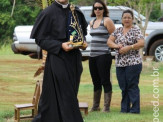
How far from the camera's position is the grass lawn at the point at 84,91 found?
390 inches

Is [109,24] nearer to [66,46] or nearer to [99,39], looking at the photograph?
[99,39]

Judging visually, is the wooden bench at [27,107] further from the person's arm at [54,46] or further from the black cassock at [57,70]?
the person's arm at [54,46]

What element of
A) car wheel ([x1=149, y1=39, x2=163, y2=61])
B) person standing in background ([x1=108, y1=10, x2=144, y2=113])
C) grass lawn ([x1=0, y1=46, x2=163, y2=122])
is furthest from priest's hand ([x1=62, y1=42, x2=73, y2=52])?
car wheel ([x1=149, y1=39, x2=163, y2=61])

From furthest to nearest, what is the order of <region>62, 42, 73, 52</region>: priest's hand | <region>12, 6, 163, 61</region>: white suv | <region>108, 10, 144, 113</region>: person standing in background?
1. <region>12, 6, 163, 61</region>: white suv
2. <region>108, 10, 144, 113</region>: person standing in background
3. <region>62, 42, 73, 52</region>: priest's hand

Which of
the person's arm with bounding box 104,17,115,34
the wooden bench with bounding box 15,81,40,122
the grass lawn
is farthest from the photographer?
the person's arm with bounding box 104,17,115,34

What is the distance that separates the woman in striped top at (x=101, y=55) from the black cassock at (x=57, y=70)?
234 cm

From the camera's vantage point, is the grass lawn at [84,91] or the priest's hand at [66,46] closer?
the priest's hand at [66,46]

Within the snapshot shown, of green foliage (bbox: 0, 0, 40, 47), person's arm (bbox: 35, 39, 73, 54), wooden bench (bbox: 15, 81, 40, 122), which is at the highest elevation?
person's arm (bbox: 35, 39, 73, 54)

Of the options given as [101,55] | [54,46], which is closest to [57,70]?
[54,46]

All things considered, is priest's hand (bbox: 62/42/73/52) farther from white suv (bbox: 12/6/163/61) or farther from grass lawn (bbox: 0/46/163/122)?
white suv (bbox: 12/6/163/61)

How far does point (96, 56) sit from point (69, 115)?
8.84 ft

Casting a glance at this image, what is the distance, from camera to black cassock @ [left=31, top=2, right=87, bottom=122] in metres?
7.97

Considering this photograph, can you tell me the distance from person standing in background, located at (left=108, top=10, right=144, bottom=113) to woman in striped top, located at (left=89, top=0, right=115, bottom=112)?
0.20 metres

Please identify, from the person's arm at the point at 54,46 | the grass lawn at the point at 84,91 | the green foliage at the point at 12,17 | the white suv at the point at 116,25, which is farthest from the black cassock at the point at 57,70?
the green foliage at the point at 12,17
